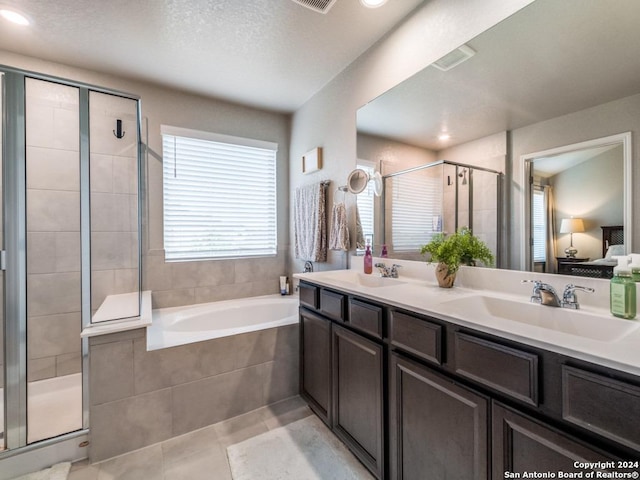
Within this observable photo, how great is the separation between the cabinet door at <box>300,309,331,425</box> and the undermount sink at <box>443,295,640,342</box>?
829mm

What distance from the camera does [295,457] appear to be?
1604 mm

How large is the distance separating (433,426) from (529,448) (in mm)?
345

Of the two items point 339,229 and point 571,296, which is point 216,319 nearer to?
point 339,229

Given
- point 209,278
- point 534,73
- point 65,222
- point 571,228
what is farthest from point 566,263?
point 65,222

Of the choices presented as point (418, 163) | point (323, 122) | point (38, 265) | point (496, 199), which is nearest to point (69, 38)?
point (38, 265)

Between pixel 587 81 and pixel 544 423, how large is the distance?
4.15 feet

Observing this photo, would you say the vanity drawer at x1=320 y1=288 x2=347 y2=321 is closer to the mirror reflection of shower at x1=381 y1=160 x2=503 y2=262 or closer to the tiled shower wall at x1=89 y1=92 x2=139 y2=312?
the mirror reflection of shower at x1=381 y1=160 x2=503 y2=262

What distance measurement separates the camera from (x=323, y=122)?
2609 mm

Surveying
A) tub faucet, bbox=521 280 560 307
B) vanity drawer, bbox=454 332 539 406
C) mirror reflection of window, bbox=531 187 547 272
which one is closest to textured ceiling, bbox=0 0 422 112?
mirror reflection of window, bbox=531 187 547 272

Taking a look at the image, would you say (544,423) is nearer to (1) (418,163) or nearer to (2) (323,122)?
(1) (418,163)

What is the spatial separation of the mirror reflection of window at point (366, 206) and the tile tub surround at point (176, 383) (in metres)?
0.91

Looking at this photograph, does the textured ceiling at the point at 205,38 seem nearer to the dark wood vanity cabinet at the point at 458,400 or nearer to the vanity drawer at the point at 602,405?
the dark wood vanity cabinet at the point at 458,400

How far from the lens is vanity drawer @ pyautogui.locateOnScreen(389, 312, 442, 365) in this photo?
3.53 feet

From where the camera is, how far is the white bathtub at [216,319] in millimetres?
1962
